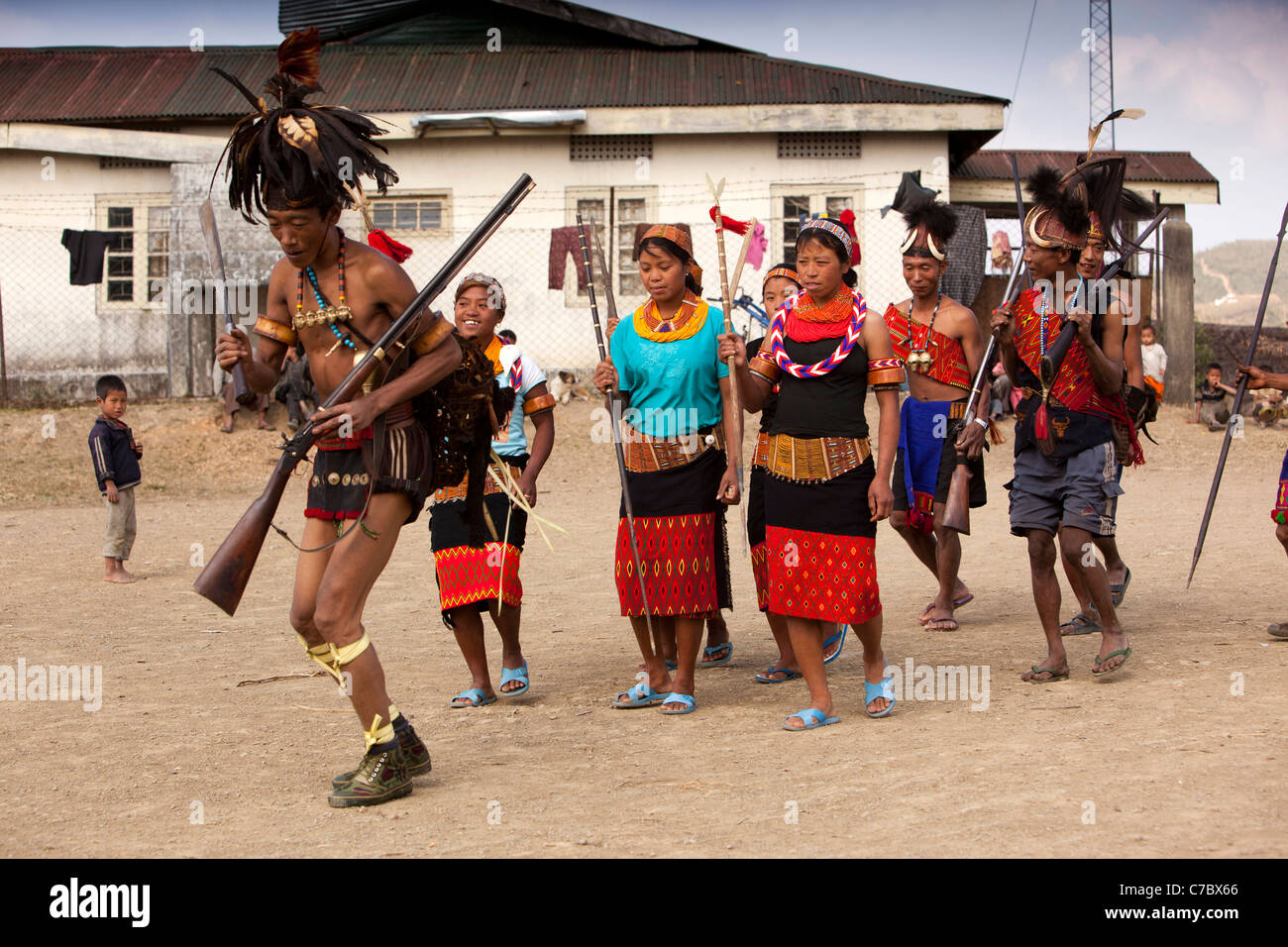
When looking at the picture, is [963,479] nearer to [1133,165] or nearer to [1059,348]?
[1059,348]

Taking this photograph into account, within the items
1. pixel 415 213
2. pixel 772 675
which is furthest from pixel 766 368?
pixel 415 213

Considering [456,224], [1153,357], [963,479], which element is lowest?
[963,479]

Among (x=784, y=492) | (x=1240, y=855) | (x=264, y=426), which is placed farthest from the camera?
(x=264, y=426)

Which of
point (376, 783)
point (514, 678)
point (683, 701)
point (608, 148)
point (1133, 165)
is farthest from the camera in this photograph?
point (1133, 165)

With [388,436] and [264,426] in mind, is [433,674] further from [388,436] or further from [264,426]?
[264,426]

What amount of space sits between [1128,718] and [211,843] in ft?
11.4

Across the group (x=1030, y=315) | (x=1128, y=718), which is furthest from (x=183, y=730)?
(x=1030, y=315)

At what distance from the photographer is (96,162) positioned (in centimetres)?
2003

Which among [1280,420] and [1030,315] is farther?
[1280,420]

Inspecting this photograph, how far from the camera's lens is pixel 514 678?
6004mm

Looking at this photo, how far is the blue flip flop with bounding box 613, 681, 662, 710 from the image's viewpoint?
565 centimetres

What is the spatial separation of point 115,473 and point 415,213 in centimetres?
1073

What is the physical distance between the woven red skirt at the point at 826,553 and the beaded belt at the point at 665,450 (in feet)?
1.56

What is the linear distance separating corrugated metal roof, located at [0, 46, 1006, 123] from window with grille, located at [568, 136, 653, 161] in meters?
0.55
